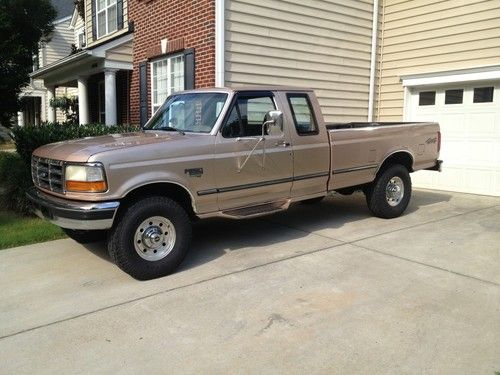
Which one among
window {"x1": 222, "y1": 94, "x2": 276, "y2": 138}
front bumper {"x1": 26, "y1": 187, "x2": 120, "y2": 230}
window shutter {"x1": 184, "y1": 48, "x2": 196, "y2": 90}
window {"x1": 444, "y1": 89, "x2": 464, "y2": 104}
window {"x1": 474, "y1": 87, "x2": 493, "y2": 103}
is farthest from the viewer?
window {"x1": 444, "y1": 89, "x2": 464, "y2": 104}

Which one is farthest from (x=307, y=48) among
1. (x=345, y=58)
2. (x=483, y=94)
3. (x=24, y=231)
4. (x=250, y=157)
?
(x=24, y=231)

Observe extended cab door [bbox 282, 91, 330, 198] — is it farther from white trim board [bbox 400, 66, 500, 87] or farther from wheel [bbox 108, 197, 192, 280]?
white trim board [bbox 400, 66, 500, 87]

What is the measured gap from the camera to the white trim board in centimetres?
916

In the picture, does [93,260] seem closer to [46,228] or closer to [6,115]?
[46,228]

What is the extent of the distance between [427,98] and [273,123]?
6556mm

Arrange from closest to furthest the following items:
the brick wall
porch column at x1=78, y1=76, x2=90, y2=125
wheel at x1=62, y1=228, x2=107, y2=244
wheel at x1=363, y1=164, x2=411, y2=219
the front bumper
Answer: the front bumper < wheel at x1=62, y1=228, x2=107, y2=244 < wheel at x1=363, y1=164, x2=411, y2=219 < the brick wall < porch column at x1=78, y1=76, x2=90, y2=125

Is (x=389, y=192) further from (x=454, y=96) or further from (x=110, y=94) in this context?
(x=110, y=94)

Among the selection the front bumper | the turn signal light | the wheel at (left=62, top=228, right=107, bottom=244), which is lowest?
the wheel at (left=62, top=228, right=107, bottom=244)

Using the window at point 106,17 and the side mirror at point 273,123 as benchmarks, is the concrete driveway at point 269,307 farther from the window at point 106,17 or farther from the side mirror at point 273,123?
the window at point 106,17

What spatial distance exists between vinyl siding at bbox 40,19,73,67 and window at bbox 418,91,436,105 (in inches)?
861

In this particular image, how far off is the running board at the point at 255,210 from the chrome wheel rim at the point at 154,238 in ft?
2.34

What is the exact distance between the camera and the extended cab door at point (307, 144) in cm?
601

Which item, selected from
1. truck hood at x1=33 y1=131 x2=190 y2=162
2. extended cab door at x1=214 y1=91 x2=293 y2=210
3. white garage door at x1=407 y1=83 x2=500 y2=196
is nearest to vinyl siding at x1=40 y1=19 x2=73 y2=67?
white garage door at x1=407 y1=83 x2=500 y2=196

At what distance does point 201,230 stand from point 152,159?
7.55 ft
